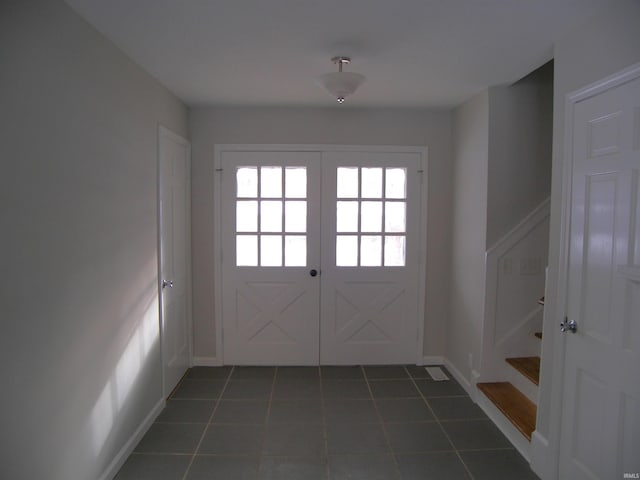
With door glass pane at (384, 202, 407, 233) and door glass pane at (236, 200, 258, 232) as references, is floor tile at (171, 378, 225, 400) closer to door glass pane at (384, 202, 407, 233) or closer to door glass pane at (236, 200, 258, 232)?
door glass pane at (236, 200, 258, 232)

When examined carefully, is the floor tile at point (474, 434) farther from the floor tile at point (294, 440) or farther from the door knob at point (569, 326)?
the door knob at point (569, 326)

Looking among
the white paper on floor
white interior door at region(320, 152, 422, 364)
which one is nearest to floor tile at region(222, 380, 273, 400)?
white interior door at region(320, 152, 422, 364)

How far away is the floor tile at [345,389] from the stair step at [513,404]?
0.93 metres

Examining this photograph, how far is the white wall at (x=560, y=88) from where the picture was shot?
1.67 meters

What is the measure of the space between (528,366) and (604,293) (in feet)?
4.27

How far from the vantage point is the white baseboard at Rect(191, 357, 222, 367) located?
3.72m

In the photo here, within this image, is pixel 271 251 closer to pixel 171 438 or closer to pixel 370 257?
pixel 370 257

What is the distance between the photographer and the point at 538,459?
2246 millimetres

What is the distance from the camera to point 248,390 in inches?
128

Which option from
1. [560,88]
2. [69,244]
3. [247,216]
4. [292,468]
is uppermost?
[560,88]

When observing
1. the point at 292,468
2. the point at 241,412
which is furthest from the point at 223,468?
the point at 241,412

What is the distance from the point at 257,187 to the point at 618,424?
9.94 feet

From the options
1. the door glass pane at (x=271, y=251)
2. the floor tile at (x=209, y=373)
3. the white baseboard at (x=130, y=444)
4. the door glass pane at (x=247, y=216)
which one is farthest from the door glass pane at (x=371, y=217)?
the white baseboard at (x=130, y=444)

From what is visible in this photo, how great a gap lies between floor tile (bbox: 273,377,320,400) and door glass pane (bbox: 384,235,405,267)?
1293mm
